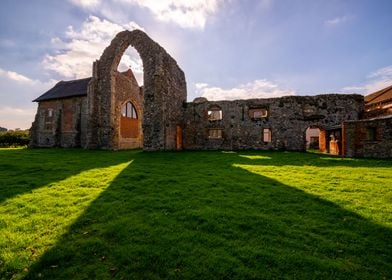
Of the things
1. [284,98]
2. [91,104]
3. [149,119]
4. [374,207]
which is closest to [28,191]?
[374,207]

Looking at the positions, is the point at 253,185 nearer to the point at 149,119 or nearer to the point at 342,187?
the point at 342,187

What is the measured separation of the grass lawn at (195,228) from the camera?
12.2ft

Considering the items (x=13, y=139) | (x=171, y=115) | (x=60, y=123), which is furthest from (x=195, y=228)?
(x=13, y=139)

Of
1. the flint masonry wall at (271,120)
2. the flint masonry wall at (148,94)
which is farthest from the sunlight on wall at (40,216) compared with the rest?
the flint masonry wall at (271,120)

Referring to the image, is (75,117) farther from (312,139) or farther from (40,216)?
(312,139)

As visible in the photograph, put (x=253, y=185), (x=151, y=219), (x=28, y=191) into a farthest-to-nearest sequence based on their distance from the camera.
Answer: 1. (x=253, y=185)
2. (x=28, y=191)
3. (x=151, y=219)

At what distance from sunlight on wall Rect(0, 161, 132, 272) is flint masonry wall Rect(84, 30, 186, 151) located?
1049cm

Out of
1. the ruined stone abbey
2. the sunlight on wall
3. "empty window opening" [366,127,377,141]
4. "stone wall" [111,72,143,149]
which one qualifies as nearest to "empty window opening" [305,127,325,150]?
the ruined stone abbey

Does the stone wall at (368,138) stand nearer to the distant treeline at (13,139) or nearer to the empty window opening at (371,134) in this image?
the empty window opening at (371,134)

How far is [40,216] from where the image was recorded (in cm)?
572

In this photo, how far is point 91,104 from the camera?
73.5 ft

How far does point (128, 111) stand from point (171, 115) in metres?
7.97

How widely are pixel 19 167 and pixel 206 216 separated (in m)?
10.9

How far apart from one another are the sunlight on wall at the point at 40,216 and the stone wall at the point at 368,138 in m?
16.6
